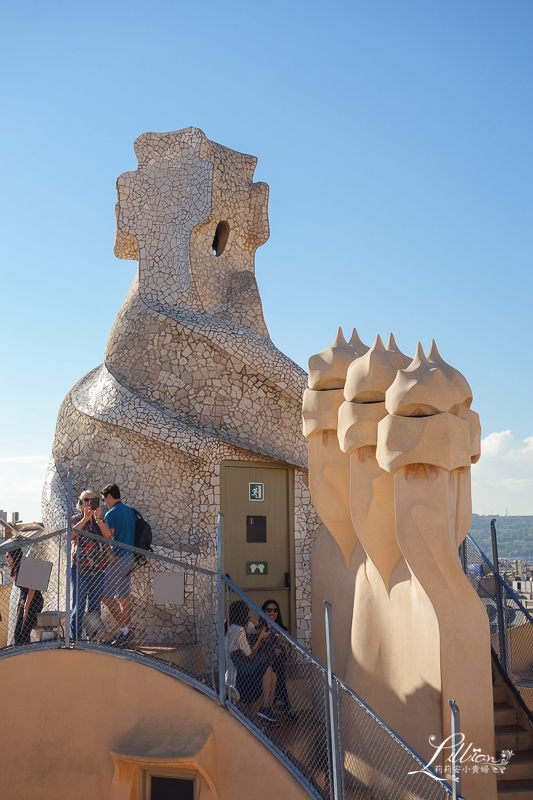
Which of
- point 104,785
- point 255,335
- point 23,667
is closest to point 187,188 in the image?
point 255,335

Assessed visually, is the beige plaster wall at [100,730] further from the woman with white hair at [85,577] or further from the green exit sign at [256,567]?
the green exit sign at [256,567]

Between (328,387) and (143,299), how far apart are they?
3.58 m

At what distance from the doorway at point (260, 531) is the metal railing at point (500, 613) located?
7.38 feet

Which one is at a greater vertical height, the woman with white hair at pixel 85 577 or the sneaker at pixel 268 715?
the woman with white hair at pixel 85 577

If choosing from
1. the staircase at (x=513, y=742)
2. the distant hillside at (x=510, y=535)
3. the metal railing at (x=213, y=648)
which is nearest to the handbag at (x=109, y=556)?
the metal railing at (x=213, y=648)

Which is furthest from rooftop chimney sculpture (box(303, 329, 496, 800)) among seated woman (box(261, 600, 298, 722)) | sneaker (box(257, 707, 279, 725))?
sneaker (box(257, 707, 279, 725))

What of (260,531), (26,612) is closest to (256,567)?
(260,531)

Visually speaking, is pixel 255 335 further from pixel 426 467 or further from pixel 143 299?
pixel 426 467

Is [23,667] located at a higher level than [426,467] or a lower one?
lower

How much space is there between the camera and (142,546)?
7.41 meters

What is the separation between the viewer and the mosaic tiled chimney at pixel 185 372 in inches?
356

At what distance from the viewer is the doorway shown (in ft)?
29.9

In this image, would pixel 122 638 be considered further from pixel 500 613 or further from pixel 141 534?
pixel 500 613

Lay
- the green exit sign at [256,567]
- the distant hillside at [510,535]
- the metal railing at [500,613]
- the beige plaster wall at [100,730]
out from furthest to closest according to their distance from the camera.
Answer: the distant hillside at [510,535]
the green exit sign at [256,567]
the metal railing at [500,613]
the beige plaster wall at [100,730]
